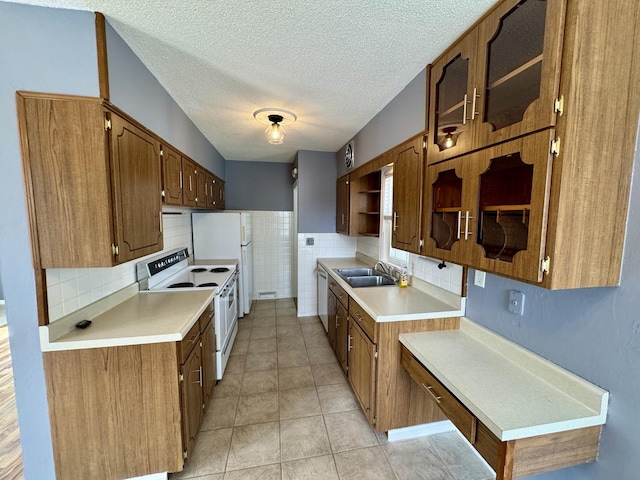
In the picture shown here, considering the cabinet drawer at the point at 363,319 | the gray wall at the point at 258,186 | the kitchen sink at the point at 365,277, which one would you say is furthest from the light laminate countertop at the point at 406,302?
the gray wall at the point at 258,186

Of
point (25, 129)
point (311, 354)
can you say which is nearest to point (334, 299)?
point (311, 354)

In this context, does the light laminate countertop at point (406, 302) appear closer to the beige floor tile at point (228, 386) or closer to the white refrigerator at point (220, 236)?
the beige floor tile at point (228, 386)

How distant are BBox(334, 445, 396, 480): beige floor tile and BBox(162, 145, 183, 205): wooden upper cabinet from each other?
7.30ft

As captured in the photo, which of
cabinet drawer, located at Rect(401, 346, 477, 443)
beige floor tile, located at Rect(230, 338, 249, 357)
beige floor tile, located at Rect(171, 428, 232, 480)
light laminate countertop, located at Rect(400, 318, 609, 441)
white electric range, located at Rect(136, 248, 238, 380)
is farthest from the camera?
beige floor tile, located at Rect(230, 338, 249, 357)

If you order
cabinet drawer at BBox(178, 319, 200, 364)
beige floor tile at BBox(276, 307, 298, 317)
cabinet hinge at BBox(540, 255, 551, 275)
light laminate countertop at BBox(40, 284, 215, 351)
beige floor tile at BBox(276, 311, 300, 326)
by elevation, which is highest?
cabinet hinge at BBox(540, 255, 551, 275)

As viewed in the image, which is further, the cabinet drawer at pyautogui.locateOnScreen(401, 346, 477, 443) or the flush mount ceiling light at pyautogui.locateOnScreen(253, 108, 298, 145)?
the flush mount ceiling light at pyautogui.locateOnScreen(253, 108, 298, 145)

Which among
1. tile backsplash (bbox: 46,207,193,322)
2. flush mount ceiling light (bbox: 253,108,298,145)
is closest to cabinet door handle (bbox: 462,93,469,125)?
flush mount ceiling light (bbox: 253,108,298,145)

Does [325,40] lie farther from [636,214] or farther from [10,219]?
[10,219]

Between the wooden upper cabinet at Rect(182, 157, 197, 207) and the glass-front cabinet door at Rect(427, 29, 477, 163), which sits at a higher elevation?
the glass-front cabinet door at Rect(427, 29, 477, 163)

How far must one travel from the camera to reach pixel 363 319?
199cm

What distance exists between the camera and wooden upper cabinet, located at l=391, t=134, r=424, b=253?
178 centimetres

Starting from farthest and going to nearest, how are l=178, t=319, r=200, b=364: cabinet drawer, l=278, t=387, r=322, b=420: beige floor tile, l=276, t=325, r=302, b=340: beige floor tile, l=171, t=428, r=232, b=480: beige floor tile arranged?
1. l=276, t=325, r=302, b=340: beige floor tile
2. l=278, t=387, r=322, b=420: beige floor tile
3. l=171, t=428, r=232, b=480: beige floor tile
4. l=178, t=319, r=200, b=364: cabinet drawer

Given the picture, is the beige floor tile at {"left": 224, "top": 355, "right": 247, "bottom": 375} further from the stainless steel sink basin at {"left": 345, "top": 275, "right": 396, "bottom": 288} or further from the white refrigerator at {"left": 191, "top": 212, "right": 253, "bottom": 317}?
the stainless steel sink basin at {"left": 345, "top": 275, "right": 396, "bottom": 288}

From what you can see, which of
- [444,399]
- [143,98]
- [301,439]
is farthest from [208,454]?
[143,98]
